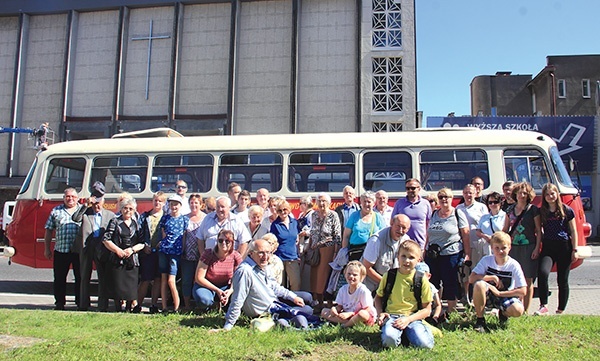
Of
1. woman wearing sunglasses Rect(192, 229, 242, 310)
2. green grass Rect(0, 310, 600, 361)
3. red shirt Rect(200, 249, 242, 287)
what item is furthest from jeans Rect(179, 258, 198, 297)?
green grass Rect(0, 310, 600, 361)

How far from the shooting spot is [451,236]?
21.4ft

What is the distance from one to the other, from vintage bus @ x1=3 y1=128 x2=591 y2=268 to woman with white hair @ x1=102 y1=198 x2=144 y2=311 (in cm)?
243

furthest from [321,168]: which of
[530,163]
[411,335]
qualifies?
[411,335]

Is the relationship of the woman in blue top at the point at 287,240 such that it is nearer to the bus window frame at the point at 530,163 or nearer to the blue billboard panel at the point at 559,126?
the bus window frame at the point at 530,163

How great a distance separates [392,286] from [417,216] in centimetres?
167

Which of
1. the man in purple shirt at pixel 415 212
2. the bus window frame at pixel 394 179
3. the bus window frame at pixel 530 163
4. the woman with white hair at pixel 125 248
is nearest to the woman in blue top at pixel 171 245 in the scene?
the woman with white hair at pixel 125 248

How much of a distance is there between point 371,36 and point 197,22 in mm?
9829

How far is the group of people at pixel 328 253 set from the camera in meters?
5.56

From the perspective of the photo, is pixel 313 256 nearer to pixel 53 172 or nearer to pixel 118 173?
pixel 118 173

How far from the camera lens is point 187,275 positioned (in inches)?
284

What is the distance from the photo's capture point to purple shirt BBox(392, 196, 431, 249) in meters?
6.68

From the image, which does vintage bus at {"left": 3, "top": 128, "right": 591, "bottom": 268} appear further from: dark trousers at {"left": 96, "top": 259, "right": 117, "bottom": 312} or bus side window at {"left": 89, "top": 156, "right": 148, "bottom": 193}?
dark trousers at {"left": 96, "top": 259, "right": 117, "bottom": 312}

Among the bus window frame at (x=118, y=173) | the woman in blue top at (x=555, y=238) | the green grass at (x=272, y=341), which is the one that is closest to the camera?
the green grass at (x=272, y=341)

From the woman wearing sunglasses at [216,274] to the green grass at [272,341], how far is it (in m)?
0.34
